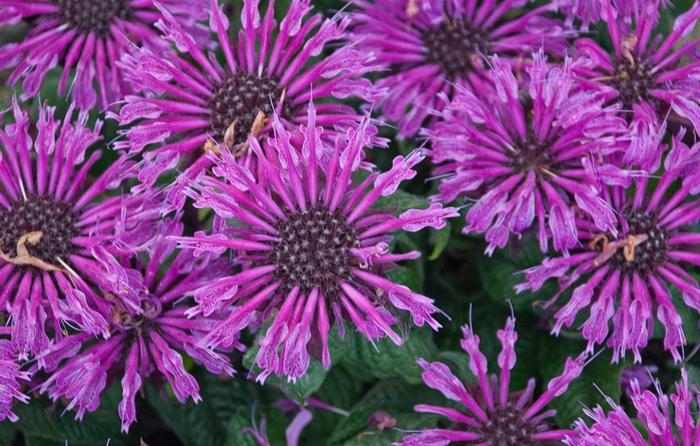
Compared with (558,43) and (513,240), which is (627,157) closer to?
(513,240)

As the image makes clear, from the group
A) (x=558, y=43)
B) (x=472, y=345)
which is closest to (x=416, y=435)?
(x=472, y=345)

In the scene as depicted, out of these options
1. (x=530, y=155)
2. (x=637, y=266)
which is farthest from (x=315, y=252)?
(x=637, y=266)

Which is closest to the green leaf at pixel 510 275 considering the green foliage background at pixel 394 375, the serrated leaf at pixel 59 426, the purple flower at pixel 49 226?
the green foliage background at pixel 394 375

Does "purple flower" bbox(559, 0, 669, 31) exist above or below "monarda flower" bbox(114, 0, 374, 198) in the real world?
above

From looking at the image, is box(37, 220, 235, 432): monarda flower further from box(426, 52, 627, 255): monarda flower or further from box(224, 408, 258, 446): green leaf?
box(426, 52, 627, 255): monarda flower

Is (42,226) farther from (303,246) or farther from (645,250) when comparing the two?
(645,250)

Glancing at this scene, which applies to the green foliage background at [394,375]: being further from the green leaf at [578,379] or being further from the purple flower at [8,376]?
the purple flower at [8,376]

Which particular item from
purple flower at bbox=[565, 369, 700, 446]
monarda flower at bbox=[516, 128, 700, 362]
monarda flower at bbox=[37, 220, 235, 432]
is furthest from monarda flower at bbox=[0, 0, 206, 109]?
purple flower at bbox=[565, 369, 700, 446]

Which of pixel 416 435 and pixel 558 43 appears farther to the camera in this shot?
pixel 558 43
